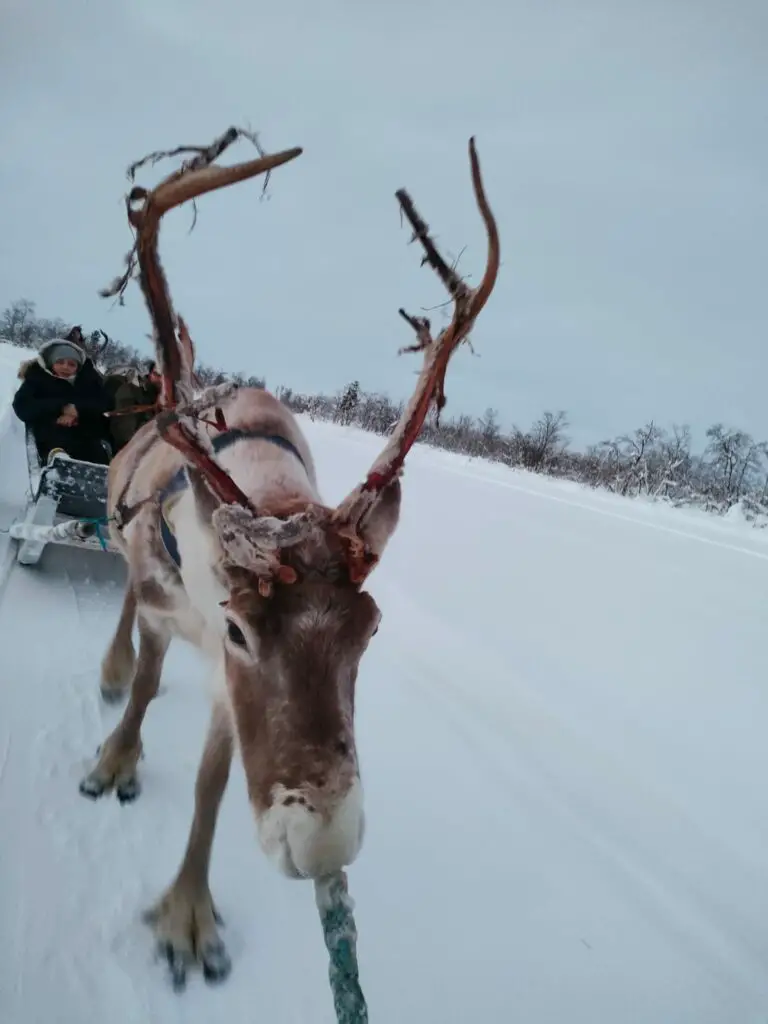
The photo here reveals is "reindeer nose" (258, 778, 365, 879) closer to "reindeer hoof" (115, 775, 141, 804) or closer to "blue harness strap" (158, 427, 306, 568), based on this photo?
"blue harness strap" (158, 427, 306, 568)

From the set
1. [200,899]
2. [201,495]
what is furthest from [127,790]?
[201,495]

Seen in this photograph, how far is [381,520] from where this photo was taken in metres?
2.08

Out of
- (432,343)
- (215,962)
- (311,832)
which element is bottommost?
(215,962)

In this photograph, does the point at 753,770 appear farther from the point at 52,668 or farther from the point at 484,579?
the point at 52,668

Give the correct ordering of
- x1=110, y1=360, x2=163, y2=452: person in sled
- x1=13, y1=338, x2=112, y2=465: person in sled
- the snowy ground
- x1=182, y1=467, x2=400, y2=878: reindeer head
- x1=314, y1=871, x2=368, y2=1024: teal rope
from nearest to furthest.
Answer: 1. x1=314, y1=871, x2=368, y2=1024: teal rope
2. x1=182, y1=467, x2=400, y2=878: reindeer head
3. the snowy ground
4. x1=13, y1=338, x2=112, y2=465: person in sled
5. x1=110, y1=360, x2=163, y2=452: person in sled

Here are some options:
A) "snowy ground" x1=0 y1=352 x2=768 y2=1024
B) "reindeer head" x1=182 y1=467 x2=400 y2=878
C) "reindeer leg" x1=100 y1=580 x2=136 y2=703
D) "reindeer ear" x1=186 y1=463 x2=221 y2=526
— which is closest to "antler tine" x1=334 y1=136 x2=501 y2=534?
"reindeer head" x1=182 y1=467 x2=400 y2=878

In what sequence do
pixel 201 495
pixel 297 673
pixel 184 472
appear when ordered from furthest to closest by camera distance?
pixel 184 472 → pixel 201 495 → pixel 297 673

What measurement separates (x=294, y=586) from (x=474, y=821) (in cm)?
201

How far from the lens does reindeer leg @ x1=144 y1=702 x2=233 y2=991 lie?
2.08 meters

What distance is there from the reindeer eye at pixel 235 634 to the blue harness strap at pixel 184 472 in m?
0.95

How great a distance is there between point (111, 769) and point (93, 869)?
0.52 metres

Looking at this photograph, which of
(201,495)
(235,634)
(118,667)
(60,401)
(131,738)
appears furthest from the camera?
(60,401)

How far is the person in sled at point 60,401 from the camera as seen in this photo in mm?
5430

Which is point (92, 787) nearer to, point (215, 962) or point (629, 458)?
point (215, 962)
